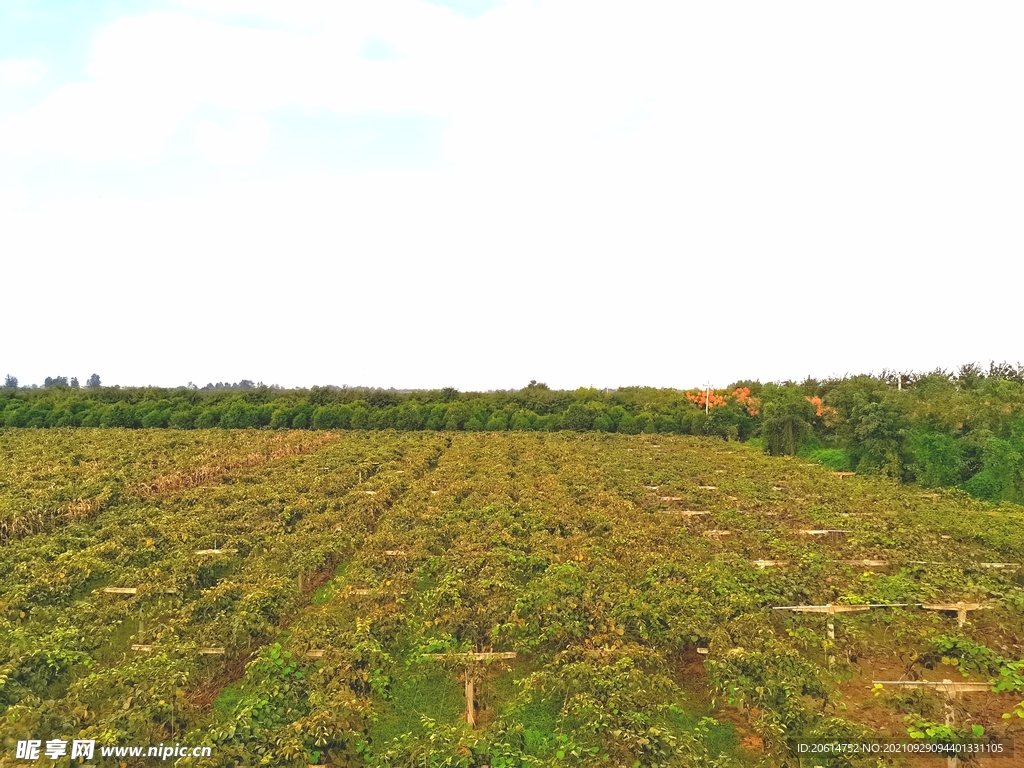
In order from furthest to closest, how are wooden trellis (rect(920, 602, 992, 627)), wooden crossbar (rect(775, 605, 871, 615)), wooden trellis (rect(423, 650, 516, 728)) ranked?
wooden crossbar (rect(775, 605, 871, 615))
wooden trellis (rect(920, 602, 992, 627))
wooden trellis (rect(423, 650, 516, 728))

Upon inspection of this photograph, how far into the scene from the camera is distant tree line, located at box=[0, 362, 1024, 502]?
21266mm

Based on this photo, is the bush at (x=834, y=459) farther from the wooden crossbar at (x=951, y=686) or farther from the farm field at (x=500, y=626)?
the wooden crossbar at (x=951, y=686)

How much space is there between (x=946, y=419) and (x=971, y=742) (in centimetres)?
2061

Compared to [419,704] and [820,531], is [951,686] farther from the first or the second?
[820,531]

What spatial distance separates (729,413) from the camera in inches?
1657

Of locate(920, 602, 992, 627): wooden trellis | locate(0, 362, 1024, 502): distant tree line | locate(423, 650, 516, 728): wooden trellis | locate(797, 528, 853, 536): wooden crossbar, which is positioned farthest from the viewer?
locate(0, 362, 1024, 502): distant tree line

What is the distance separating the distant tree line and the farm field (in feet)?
24.7

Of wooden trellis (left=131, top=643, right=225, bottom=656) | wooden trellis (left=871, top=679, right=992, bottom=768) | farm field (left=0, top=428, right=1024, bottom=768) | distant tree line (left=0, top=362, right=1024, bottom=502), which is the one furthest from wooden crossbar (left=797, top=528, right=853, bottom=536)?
wooden trellis (left=131, top=643, right=225, bottom=656)

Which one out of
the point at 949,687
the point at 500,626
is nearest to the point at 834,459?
the point at 949,687

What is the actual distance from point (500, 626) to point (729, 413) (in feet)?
125

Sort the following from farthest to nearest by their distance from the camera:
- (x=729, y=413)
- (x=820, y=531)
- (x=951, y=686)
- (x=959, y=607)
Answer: (x=729, y=413) < (x=820, y=531) < (x=959, y=607) < (x=951, y=686)

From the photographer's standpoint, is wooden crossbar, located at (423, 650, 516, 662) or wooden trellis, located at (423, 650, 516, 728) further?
wooden crossbar, located at (423, 650, 516, 662)

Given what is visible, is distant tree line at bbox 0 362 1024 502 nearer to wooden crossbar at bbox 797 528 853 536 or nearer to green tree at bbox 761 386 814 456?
green tree at bbox 761 386 814 456

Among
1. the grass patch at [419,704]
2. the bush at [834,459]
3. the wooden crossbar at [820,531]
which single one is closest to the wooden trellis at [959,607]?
the wooden crossbar at [820,531]
